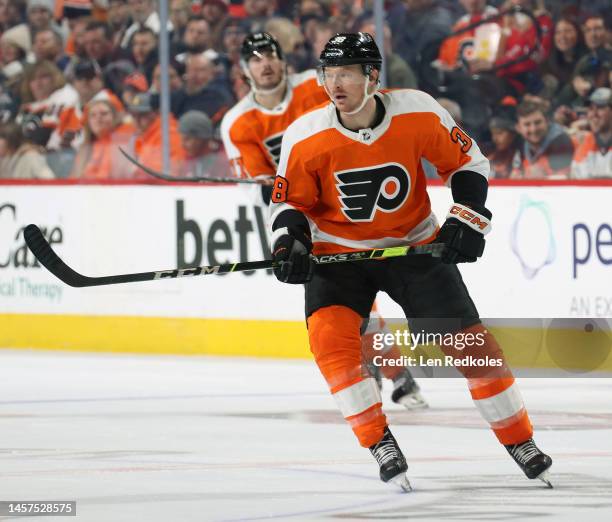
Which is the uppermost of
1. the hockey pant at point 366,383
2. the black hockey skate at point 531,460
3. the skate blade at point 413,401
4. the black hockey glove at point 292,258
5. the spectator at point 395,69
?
the spectator at point 395,69

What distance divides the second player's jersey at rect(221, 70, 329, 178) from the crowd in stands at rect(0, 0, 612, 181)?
40.2 inches

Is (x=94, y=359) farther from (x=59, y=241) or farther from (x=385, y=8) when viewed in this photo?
(x=385, y=8)

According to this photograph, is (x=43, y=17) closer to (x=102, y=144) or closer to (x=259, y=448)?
(x=102, y=144)

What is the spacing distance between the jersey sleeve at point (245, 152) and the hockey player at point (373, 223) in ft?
7.77

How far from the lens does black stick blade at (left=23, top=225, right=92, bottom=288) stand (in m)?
5.12

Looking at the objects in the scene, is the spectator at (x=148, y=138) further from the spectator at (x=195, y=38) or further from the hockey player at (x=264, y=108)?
the hockey player at (x=264, y=108)

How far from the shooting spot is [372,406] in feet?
15.3

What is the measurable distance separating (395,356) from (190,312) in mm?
2242

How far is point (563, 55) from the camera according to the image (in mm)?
7953

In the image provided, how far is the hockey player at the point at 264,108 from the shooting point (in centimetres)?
716

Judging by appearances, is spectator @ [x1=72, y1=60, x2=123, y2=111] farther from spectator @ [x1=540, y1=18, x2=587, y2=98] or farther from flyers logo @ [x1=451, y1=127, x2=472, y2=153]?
flyers logo @ [x1=451, y1=127, x2=472, y2=153]

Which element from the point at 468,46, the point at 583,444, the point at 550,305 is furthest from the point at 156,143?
the point at 583,444

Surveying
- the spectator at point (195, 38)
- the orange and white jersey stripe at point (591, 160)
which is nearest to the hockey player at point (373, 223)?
the orange and white jersey stripe at point (591, 160)

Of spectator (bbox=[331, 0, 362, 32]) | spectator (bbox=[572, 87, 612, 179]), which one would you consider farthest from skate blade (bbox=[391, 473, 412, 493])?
spectator (bbox=[331, 0, 362, 32])
